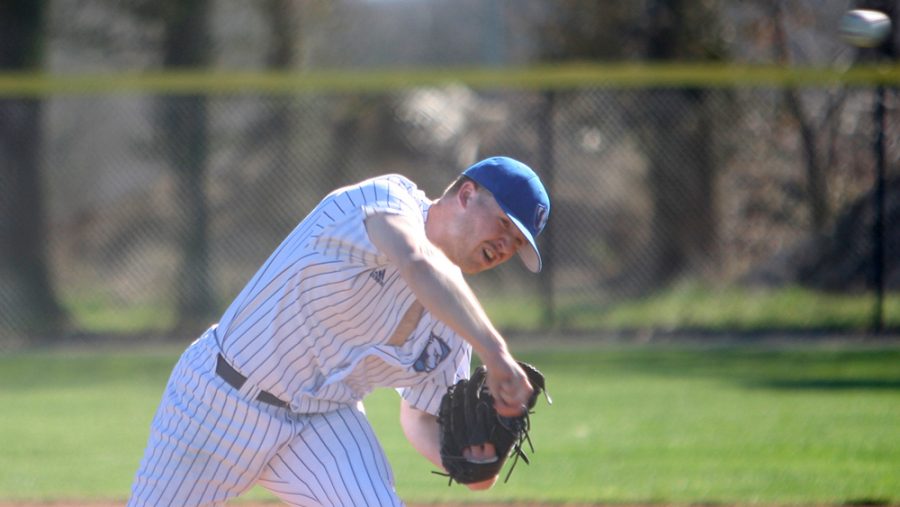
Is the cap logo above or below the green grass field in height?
above

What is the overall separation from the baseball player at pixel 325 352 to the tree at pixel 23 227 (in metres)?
9.11

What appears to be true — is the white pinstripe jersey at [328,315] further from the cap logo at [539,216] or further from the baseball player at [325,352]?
the cap logo at [539,216]

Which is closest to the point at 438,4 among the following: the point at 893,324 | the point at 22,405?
the point at 893,324

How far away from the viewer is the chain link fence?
11688 mm

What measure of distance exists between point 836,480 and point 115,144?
904cm

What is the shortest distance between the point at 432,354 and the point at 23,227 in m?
9.62

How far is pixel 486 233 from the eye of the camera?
317cm

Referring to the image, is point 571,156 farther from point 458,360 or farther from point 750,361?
point 458,360

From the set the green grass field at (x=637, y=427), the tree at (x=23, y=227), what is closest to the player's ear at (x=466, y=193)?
the green grass field at (x=637, y=427)

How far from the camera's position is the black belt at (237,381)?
3.39m

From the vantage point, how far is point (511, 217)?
10.3ft

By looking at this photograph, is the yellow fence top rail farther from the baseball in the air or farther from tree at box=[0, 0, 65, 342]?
the baseball in the air

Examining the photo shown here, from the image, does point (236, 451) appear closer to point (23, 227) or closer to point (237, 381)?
point (237, 381)

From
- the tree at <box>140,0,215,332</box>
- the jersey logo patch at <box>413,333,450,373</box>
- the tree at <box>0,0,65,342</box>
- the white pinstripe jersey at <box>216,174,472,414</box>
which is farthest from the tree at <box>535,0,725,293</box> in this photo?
the white pinstripe jersey at <box>216,174,472,414</box>
